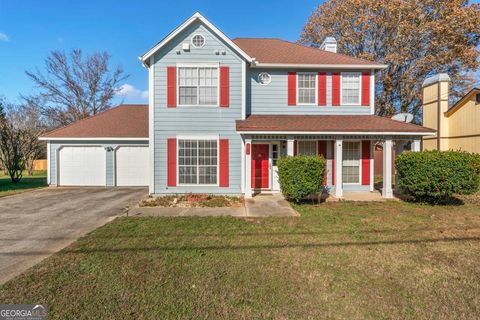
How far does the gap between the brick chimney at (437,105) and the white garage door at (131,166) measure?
18356 mm

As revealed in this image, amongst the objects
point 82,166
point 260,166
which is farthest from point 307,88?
point 82,166

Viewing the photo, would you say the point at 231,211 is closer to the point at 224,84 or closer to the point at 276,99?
the point at 224,84

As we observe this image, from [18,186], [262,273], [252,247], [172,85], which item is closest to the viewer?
[262,273]

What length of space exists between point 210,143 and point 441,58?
19.4 meters

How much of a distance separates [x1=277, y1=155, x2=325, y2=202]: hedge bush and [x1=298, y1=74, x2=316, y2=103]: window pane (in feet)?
12.5

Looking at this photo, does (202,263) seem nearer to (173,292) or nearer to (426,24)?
(173,292)

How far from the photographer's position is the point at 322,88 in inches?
458

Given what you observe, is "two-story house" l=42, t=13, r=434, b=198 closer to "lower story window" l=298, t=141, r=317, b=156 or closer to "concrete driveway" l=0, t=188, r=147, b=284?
"lower story window" l=298, t=141, r=317, b=156

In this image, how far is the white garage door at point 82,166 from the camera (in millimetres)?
14211

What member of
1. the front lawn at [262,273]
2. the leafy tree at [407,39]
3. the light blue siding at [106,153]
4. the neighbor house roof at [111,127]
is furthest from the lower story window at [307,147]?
the leafy tree at [407,39]

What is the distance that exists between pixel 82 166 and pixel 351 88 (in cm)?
1444

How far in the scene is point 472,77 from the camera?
65.6 ft

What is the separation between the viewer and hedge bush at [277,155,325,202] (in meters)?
8.83

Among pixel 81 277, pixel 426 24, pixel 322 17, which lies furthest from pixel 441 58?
pixel 81 277
